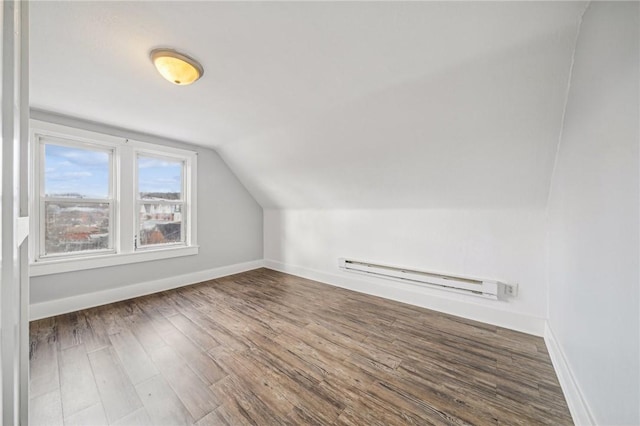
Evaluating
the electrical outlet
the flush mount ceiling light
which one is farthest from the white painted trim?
the flush mount ceiling light

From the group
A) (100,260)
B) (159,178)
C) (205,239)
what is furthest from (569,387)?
(159,178)

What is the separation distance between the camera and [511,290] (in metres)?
2.32

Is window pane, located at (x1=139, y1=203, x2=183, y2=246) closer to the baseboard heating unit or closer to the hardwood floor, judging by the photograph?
the hardwood floor

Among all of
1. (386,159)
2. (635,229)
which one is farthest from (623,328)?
(386,159)

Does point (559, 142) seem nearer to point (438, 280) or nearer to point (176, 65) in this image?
point (438, 280)

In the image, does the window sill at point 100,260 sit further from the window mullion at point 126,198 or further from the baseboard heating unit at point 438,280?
the baseboard heating unit at point 438,280

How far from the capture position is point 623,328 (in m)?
0.94

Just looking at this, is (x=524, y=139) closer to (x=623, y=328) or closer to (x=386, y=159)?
(x=386, y=159)

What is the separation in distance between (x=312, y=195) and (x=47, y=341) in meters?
3.05

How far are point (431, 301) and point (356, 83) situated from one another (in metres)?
2.45

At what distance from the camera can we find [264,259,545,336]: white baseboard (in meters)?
2.25

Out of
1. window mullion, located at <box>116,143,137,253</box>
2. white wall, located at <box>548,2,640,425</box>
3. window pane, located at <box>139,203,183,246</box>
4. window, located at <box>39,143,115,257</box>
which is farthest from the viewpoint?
window pane, located at <box>139,203,183,246</box>

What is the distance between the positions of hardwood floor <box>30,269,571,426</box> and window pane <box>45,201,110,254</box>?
759mm

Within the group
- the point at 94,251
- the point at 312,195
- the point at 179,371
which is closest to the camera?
the point at 179,371
